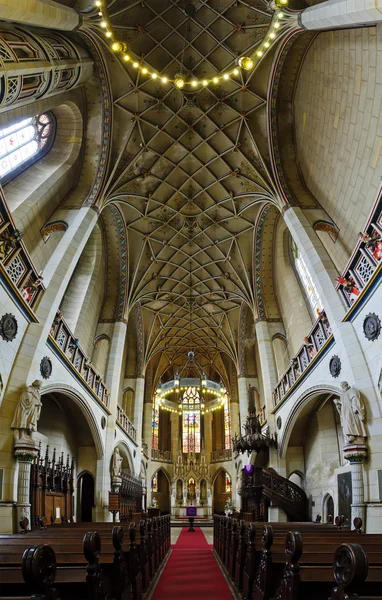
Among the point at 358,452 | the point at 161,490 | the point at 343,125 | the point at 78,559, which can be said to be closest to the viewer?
the point at 78,559

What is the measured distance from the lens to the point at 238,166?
20.2 meters

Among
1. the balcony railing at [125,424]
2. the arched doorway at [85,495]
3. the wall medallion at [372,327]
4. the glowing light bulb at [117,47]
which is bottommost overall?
the arched doorway at [85,495]

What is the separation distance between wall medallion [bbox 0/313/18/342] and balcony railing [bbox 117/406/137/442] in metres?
12.2

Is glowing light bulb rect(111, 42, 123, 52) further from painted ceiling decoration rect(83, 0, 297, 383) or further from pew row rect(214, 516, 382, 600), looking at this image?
pew row rect(214, 516, 382, 600)

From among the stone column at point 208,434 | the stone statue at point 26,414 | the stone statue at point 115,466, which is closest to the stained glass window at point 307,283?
the stone statue at point 115,466

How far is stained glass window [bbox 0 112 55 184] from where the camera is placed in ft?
45.6

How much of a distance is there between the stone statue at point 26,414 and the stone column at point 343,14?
11.5m

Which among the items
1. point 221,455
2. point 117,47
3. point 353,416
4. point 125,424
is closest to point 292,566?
point 353,416

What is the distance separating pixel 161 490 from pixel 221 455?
6.44 m

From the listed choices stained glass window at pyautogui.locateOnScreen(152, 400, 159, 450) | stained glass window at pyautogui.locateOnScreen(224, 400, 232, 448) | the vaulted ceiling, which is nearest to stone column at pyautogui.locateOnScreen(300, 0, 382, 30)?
the vaulted ceiling

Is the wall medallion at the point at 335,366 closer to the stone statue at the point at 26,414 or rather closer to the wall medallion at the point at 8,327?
the stone statue at the point at 26,414

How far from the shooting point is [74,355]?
51.8 feet

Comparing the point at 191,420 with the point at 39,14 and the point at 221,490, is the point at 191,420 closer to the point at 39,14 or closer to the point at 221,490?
the point at 221,490

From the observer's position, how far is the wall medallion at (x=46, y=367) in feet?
40.6
